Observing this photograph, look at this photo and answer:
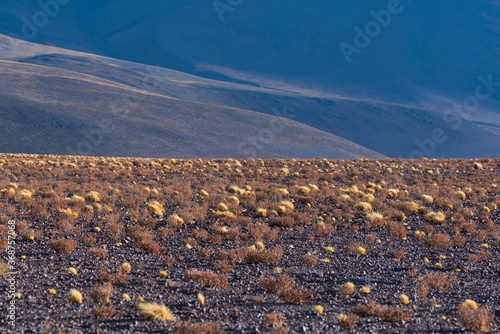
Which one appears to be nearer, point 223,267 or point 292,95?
point 223,267

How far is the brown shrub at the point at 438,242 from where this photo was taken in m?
10.2

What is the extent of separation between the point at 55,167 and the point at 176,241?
16576 mm

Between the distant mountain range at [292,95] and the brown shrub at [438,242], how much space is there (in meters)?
52.3

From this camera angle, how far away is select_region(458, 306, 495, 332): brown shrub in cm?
585

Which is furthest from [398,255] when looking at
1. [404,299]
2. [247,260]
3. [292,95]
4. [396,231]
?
[292,95]

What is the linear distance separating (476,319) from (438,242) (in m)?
4.50

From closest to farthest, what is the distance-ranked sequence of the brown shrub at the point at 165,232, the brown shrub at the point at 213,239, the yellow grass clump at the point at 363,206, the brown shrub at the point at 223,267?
the brown shrub at the point at 223,267
the brown shrub at the point at 213,239
the brown shrub at the point at 165,232
the yellow grass clump at the point at 363,206

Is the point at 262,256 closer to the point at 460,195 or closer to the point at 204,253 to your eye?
the point at 204,253

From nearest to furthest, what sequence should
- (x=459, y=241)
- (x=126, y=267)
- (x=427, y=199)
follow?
(x=126, y=267), (x=459, y=241), (x=427, y=199)

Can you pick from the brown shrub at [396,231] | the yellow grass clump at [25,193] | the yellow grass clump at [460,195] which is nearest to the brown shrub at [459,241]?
the brown shrub at [396,231]

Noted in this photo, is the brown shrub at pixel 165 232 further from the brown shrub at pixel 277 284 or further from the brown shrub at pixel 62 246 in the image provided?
the brown shrub at pixel 277 284

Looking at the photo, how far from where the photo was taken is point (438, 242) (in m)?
10.2

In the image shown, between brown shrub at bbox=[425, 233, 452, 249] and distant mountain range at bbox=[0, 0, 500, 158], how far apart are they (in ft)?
172

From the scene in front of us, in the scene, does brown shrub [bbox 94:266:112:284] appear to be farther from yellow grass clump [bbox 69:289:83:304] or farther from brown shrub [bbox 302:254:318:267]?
brown shrub [bbox 302:254:318:267]
